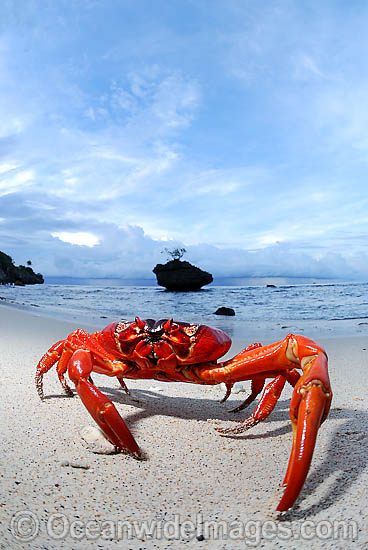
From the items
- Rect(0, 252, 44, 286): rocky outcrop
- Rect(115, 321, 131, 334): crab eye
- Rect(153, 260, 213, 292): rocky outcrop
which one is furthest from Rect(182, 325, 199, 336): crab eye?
Rect(0, 252, 44, 286): rocky outcrop

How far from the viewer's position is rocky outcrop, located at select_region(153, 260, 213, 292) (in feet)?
86.1

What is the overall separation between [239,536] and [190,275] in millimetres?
24659

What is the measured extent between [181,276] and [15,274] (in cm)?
1907

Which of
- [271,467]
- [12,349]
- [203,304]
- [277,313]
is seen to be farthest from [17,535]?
[203,304]

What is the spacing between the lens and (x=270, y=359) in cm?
263

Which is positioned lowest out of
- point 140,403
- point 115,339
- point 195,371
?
point 140,403

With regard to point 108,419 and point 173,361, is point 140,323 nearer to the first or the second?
point 173,361

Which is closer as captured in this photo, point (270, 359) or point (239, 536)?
point (239, 536)

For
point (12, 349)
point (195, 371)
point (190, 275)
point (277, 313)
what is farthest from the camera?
point (190, 275)

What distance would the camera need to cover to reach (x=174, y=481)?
6.98 feet

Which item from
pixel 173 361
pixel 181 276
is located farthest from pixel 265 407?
pixel 181 276

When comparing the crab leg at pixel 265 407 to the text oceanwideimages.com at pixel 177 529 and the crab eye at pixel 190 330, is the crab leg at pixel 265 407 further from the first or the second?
the text oceanwideimages.com at pixel 177 529

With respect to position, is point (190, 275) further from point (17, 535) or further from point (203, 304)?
point (17, 535)

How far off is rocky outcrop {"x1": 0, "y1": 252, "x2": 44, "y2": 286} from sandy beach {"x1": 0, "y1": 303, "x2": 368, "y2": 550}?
32669 mm
